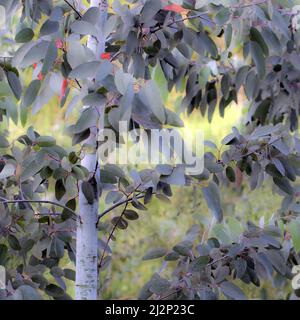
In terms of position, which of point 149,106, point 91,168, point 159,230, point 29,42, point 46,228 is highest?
point 29,42

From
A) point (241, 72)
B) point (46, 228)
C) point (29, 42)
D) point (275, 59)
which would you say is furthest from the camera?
point (275, 59)

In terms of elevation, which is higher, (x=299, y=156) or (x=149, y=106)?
(x=149, y=106)

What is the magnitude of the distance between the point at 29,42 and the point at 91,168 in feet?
0.93

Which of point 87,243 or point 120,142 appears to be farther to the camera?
point 87,243

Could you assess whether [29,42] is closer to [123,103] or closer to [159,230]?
[123,103]

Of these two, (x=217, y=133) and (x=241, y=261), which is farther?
(x=217, y=133)

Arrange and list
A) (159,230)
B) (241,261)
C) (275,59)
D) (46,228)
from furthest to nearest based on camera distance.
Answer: (159,230) → (275,59) → (46,228) → (241,261)

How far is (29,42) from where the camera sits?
47.4 inches

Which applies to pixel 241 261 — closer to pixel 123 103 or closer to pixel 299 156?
pixel 299 156

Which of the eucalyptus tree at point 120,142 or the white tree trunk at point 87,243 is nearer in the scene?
the eucalyptus tree at point 120,142

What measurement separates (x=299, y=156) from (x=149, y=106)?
1.47 feet

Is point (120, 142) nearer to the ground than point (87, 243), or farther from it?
farther from it

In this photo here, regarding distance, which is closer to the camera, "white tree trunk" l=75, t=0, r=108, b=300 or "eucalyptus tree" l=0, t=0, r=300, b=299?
"eucalyptus tree" l=0, t=0, r=300, b=299
